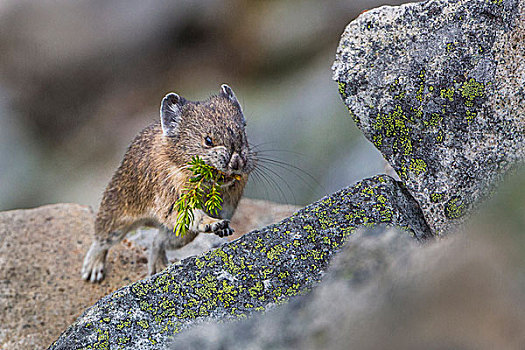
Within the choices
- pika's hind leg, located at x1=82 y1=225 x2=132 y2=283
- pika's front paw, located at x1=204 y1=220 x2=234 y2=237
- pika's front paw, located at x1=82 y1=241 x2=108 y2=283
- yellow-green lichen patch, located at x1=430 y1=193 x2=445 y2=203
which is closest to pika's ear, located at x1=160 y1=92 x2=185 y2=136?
pika's front paw, located at x1=204 y1=220 x2=234 y2=237

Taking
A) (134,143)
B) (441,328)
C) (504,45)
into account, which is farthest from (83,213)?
(441,328)

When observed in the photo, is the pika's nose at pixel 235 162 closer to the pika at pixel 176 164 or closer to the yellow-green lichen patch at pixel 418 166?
the pika at pixel 176 164

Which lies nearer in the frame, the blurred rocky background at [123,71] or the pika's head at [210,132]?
the pika's head at [210,132]

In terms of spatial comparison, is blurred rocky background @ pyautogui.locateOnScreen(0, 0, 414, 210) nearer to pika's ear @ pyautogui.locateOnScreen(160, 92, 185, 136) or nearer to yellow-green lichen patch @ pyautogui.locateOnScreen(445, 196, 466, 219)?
pika's ear @ pyautogui.locateOnScreen(160, 92, 185, 136)

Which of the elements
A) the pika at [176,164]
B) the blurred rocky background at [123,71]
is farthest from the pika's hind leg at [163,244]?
the blurred rocky background at [123,71]

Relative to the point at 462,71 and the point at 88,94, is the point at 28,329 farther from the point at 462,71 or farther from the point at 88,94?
the point at 88,94

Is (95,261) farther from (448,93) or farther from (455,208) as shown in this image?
(448,93)

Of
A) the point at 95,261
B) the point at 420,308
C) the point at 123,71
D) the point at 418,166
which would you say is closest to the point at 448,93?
the point at 418,166
